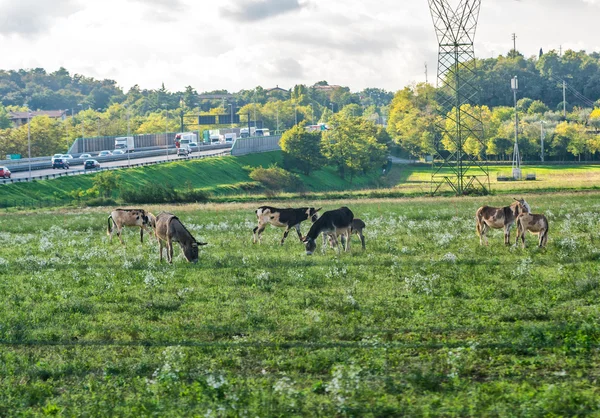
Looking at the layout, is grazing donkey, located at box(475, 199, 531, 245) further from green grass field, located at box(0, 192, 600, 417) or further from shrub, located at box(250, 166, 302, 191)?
shrub, located at box(250, 166, 302, 191)

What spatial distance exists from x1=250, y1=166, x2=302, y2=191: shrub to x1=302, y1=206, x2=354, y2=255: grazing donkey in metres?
87.1

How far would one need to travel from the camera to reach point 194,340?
16.1 metres

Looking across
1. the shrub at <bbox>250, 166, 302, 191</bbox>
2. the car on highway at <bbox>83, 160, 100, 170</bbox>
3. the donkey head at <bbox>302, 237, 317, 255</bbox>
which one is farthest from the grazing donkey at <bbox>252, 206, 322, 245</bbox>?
the shrub at <bbox>250, 166, 302, 191</bbox>

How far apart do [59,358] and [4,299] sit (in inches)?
254

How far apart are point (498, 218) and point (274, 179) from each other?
91.3 meters

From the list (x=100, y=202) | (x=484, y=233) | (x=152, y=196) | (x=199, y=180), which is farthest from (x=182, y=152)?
(x=484, y=233)

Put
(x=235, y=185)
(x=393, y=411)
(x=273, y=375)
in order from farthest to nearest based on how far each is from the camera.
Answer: (x=235, y=185) < (x=273, y=375) < (x=393, y=411)

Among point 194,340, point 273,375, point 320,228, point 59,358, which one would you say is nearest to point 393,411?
point 273,375

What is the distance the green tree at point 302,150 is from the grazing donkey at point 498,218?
109 m

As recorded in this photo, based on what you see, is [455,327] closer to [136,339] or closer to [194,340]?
[194,340]

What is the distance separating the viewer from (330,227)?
28.4 meters

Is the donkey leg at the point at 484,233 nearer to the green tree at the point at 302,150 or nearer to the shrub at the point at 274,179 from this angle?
the shrub at the point at 274,179

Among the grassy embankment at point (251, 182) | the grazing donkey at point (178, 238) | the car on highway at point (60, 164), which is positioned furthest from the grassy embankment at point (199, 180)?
the grazing donkey at point (178, 238)

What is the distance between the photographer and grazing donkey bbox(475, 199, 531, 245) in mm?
29547
